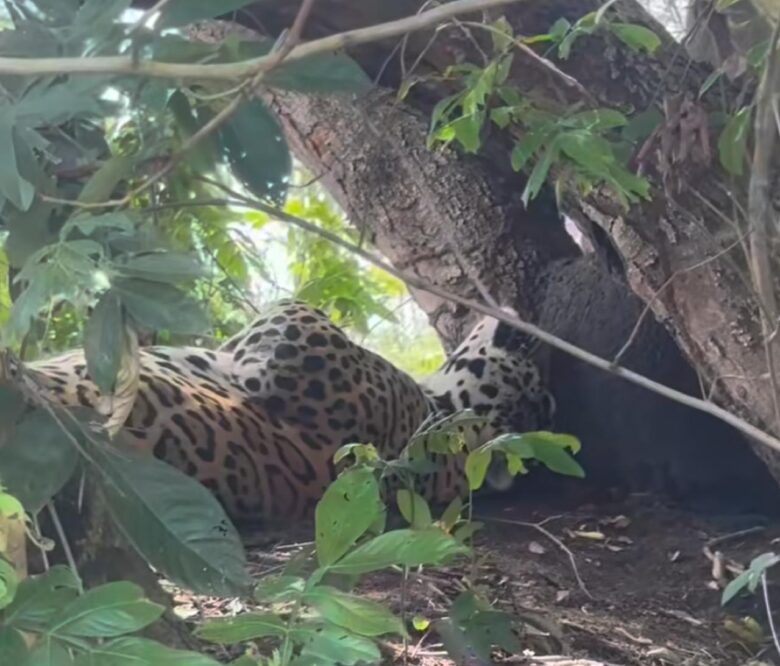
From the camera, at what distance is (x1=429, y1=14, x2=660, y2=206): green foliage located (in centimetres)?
158

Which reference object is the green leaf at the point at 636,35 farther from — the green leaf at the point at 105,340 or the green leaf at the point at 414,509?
the green leaf at the point at 105,340

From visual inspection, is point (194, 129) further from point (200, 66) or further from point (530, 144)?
point (530, 144)

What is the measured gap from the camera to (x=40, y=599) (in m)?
1.10

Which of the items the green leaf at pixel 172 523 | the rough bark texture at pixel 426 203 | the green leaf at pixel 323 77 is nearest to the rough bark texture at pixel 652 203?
the rough bark texture at pixel 426 203

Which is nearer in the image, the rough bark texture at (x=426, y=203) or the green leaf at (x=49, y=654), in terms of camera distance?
the green leaf at (x=49, y=654)

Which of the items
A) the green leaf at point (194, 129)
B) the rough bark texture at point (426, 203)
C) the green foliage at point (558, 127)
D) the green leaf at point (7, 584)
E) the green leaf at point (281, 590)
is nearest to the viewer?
the green leaf at point (7, 584)

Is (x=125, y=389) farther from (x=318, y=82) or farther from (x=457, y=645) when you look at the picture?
(x=457, y=645)

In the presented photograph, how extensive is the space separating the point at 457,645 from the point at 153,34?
81 centimetres

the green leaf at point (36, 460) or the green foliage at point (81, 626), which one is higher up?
the green leaf at point (36, 460)

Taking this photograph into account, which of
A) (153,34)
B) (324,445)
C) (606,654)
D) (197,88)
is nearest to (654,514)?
(324,445)

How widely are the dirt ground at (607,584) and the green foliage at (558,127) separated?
0.56 m

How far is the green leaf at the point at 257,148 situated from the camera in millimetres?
1487

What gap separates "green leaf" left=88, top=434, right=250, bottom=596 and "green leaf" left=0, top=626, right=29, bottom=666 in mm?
236

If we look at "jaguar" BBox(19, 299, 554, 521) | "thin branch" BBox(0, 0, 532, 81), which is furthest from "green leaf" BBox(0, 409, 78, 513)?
"jaguar" BBox(19, 299, 554, 521)
